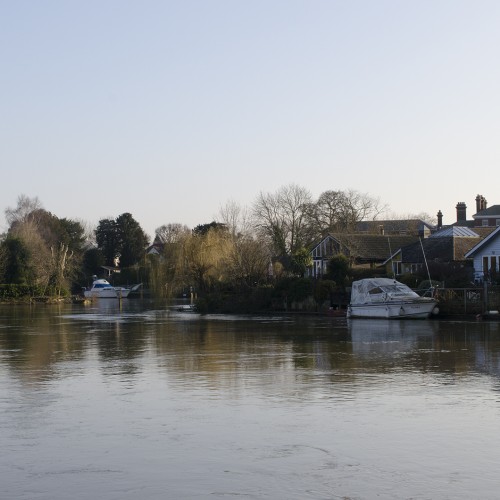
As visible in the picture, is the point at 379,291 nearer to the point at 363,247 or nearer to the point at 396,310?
the point at 396,310

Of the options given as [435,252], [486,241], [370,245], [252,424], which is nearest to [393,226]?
[370,245]

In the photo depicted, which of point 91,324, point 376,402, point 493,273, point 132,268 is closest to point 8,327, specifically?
point 91,324

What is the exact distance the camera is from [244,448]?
13.2 metres

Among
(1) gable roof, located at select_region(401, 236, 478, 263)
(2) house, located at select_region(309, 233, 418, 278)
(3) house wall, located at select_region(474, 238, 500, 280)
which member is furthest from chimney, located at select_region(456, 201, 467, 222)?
(3) house wall, located at select_region(474, 238, 500, 280)

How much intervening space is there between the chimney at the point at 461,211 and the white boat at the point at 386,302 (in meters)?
68.9

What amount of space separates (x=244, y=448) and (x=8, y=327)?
37.9 m

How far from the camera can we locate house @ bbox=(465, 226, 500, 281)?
5450cm

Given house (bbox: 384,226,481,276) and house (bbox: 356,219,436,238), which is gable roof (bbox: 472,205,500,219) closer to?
house (bbox: 356,219,436,238)

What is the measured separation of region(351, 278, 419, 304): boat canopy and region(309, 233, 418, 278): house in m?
19.4

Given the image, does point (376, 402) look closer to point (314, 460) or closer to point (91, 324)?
point (314, 460)

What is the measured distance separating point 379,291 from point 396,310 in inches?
78.5

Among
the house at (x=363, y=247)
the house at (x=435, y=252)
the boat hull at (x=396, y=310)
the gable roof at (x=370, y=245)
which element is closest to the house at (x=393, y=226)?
the house at (x=363, y=247)

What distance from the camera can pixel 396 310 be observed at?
48688 millimetres

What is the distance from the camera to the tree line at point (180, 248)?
7156 centimetres
